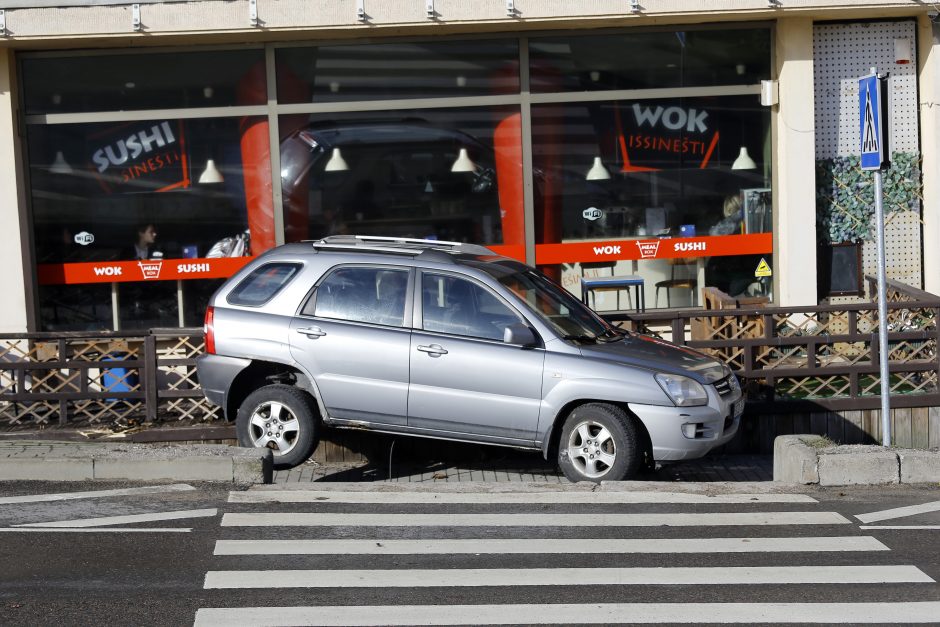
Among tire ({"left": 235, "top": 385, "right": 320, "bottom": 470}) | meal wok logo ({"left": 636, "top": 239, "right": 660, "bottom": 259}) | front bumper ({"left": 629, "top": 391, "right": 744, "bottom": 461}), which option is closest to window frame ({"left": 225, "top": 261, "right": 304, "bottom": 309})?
tire ({"left": 235, "top": 385, "right": 320, "bottom": 470})

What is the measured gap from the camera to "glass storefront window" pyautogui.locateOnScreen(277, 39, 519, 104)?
14492mm

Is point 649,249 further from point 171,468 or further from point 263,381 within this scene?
point 171,468

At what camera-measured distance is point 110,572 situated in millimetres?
7129

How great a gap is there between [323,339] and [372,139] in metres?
5.04

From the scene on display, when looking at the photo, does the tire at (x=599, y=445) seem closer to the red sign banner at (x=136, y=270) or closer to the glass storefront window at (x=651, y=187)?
the glass storefront window at (x=651, y=187)

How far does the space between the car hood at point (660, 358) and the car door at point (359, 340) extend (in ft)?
5.00

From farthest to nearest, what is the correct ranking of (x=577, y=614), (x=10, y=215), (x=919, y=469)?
(x=10, y=215), (x=919, y=469), (x=577, y=614)

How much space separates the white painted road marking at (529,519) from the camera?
27.0 ft

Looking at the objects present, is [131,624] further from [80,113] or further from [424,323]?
[80,113]

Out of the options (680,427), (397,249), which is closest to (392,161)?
(397,249)

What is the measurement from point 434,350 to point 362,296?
841mm

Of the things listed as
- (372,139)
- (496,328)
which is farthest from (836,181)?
(496,328)

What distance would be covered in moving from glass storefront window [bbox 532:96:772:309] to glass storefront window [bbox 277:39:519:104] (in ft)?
2.48

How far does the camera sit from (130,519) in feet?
27.4
